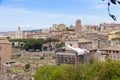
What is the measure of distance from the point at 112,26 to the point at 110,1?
67.0m

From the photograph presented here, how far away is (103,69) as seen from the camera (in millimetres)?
11062

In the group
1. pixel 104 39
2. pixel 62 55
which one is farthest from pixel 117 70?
pixel 104 39

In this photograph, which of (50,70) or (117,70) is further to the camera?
(50,70)

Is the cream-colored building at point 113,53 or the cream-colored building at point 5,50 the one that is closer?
the cream-colored building at point 113,53

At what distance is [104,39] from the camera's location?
43125 mm

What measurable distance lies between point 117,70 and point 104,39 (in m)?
32.2

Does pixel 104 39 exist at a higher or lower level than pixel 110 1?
lower

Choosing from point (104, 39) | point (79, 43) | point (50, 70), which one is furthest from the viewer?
point (104, 39)

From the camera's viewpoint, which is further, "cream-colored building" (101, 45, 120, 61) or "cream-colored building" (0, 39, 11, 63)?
"cream-colored building" (0, 39, 11, 63)

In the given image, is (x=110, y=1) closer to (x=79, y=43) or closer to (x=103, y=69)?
(x=103, y=69)

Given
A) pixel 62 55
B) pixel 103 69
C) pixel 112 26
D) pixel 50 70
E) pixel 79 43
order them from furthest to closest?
pixel 112 26
pixel 79 43
pixel 62 55
pixel 50 70
pixel 103 69

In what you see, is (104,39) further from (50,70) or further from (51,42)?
(50,70)

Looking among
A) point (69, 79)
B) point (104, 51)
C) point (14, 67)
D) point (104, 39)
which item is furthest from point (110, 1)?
point (104, 39)

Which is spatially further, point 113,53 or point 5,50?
point 5,50
